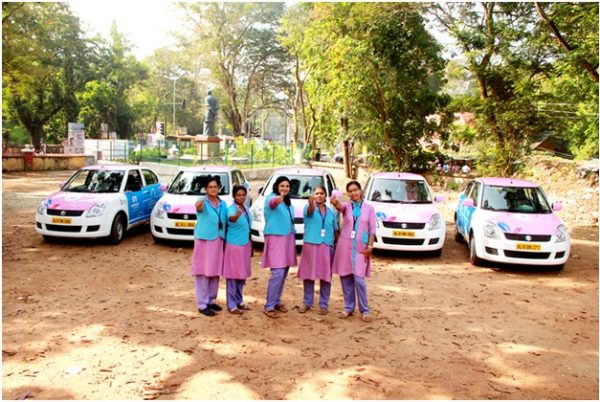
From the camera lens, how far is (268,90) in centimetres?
4706

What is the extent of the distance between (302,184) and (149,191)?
141 inches

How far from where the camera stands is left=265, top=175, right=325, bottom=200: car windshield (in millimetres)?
9453

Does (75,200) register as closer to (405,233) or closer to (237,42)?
(405,233)

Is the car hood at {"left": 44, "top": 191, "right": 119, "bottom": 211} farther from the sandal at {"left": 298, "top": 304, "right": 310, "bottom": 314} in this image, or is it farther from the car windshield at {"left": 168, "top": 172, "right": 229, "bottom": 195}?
the sandal at {"left": 298, "top": 304, "right": 310, "bottom": 314}

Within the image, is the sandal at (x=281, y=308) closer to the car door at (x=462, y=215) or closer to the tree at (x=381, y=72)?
the car door at (x=462, y=215)

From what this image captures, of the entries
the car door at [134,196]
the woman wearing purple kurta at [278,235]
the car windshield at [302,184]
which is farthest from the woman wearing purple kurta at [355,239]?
the car door at [134,196]

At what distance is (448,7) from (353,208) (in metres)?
14.1

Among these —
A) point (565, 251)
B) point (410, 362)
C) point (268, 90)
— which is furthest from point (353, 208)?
point (268, 90)

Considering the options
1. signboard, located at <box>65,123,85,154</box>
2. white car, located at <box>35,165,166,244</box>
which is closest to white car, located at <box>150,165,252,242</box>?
white car, located at <box>35,165,166,244</box>

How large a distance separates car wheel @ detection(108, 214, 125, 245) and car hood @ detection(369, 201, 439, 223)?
5021 mm

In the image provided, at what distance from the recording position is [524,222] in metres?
8.08

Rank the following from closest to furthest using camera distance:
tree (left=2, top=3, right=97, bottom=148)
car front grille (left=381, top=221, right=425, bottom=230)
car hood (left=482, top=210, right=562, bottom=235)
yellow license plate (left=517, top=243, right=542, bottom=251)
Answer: yellow license plate (left=517, top=243, right=542, bottom=251)
car hood (left=482, top=210, right=562, bottom=235)
car front grille (left=381, top=221, right=425, bottom=230)
tree (left=2, top=3, right=97, bottom=148)

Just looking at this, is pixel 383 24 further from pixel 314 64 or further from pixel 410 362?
pixel 410 362

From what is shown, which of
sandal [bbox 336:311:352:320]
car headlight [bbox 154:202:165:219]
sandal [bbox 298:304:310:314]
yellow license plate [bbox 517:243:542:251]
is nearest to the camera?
sandal [bbox 336:311:352:320]
